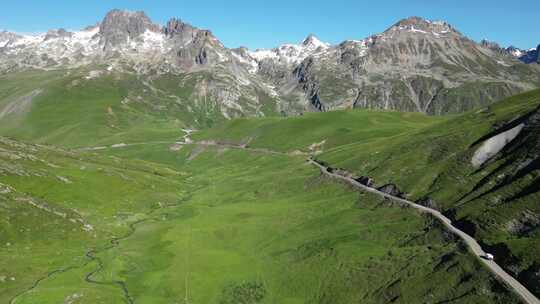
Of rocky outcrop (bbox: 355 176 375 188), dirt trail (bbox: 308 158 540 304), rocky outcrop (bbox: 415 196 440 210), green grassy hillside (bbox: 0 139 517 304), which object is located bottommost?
green grassy hillside (bbox: 0 139 517 304)

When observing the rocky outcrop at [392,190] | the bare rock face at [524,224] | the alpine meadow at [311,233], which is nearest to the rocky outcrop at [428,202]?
the alpine meadow at [311,233]

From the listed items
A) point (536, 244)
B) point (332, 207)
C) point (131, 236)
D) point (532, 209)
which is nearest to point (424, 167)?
point (332, 207)

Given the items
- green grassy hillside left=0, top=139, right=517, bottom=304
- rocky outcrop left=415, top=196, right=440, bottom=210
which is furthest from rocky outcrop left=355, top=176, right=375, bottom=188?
rocky outcrop left=415, top=196, right=440, bottom=210

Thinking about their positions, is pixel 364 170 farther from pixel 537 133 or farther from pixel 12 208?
pixel 12 208

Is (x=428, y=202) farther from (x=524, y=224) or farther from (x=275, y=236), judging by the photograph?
(x=275, y=236)

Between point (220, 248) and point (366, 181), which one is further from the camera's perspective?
point (366, 181)

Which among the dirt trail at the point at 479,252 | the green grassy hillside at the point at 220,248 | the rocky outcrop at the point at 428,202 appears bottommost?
the green grassy hillside at the point at 220,248

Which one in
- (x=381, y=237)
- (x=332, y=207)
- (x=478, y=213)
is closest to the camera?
(x=478, y=213)

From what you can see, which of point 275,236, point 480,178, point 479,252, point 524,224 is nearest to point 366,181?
point 480,178

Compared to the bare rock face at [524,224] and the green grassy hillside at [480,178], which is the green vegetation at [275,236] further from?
the bare rock face at [524,224]

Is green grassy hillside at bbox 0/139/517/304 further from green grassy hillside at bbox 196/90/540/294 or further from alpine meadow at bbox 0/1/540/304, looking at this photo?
green grassy hillside at bbox 196/90/540/294

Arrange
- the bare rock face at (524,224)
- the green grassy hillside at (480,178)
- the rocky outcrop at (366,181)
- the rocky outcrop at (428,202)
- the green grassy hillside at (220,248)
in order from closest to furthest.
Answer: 1. the green grassy hillside at (480,178)
2. the bare rock face at (524,224)
3. the green grassy hillside at (220,248)
4. the rocky outcrop at (428,202)
5. the rocky outcrop at (366,181)
